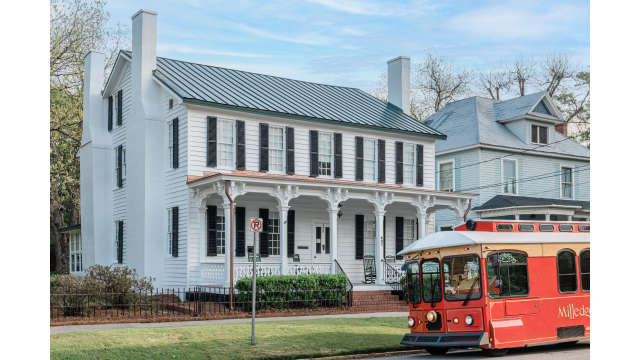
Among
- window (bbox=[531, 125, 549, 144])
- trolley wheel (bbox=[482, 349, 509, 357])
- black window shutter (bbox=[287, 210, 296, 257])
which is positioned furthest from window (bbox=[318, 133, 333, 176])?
window (bbox=[531, 125, 549, 144])

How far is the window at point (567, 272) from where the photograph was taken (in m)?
14.5

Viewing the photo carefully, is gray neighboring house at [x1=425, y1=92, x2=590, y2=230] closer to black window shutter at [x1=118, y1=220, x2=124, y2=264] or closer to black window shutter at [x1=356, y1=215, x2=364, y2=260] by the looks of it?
black window shutter at [x1=356, y1=215, x2=364, y2=260]

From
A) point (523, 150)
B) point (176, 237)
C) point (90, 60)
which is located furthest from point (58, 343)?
point (523, 150)

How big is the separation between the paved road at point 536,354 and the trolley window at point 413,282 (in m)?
1.20

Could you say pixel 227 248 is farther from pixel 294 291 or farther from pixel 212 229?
pixel 294 291

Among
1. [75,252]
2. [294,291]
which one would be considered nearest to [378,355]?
[294,291]

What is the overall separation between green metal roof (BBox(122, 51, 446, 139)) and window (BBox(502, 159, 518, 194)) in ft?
24.5

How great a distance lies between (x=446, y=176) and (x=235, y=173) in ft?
56.0

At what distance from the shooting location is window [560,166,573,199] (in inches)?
1535

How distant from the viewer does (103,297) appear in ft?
66.1

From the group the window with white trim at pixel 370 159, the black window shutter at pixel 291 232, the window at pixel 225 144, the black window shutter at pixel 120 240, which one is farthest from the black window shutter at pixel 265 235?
the black window shutter at pixel 120 240

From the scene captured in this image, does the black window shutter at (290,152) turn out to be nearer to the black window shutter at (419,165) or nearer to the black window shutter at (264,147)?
the black window shutter at (264,147)

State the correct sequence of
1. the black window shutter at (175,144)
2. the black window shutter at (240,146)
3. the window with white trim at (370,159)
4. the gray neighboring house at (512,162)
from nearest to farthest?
1. the black window shutter at (175,144)
2. the black window shutter at (240,146)
3. the window with white trim at (370,159)
4. the gray neighboring house at (512,162)

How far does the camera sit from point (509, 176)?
37.0m
